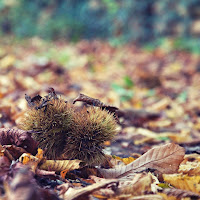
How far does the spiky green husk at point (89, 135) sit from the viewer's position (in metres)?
1.50

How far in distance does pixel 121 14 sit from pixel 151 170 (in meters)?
7.08

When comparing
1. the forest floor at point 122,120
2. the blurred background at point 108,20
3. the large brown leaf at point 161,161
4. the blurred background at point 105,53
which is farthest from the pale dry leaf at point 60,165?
the blurred background at point 108,20

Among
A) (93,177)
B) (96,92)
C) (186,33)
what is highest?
(186,33)

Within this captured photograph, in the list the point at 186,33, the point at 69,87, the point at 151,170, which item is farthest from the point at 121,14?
the point at 151,170

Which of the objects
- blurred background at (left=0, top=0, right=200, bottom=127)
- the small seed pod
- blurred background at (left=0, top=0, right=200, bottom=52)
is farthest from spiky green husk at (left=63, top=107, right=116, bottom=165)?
blurred background at (left=0, top=0, right=200, bottom=52)

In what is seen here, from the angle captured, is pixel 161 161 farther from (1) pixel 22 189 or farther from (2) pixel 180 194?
(1) pixel 22 189

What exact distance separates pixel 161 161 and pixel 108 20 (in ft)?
24.7

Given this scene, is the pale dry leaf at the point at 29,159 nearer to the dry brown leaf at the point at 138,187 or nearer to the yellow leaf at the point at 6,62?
the dry brown leaf at the point at 138,187

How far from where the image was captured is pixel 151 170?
162 centimetres

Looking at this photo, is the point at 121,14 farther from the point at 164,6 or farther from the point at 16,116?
the point at 16,116

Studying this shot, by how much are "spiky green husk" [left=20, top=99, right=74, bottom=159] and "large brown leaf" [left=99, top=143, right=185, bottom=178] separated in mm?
296

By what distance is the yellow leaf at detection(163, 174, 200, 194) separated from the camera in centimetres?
140

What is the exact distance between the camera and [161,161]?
1579mm

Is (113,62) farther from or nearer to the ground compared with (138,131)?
farther from the ground
